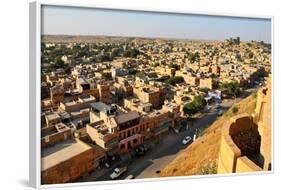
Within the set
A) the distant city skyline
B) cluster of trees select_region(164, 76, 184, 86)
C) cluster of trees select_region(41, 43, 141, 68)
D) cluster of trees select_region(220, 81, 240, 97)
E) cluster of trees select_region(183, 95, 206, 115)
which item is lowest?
cluster of trees select_region(183, 95, 206, 115)

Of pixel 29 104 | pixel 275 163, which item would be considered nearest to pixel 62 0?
pixel 29 104

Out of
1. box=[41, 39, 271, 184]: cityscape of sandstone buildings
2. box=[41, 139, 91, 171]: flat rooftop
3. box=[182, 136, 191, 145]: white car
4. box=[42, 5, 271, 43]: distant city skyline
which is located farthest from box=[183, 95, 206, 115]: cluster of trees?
box=[41, 139, 91, 171]: flat rooftop

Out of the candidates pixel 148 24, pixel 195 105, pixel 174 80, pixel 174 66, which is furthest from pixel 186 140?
pixel 148 24

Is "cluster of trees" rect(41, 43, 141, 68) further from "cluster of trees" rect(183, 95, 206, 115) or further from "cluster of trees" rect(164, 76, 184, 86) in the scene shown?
"cluster of trees" rect(183, 95, 206, 115)

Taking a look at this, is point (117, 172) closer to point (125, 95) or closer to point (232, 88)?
point (125, 95)

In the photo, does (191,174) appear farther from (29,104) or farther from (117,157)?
(29,104)

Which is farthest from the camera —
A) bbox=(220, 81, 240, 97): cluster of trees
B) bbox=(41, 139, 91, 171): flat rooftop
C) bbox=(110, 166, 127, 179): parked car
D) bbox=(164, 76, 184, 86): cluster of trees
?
bbox=(220, 81, 240, 97): cluster of trees
